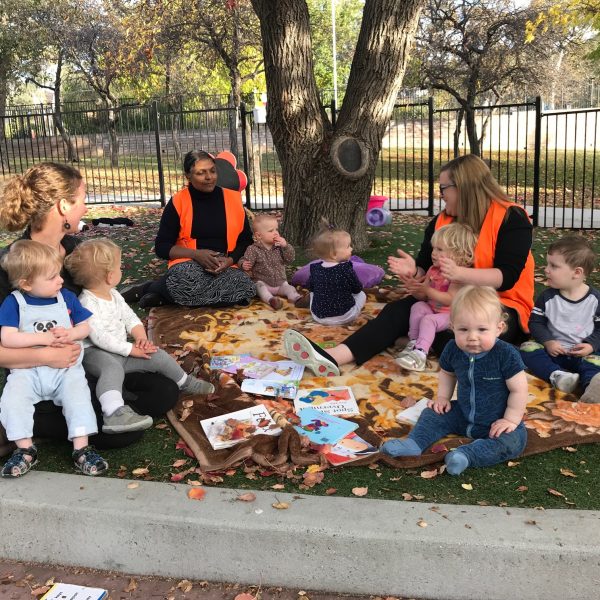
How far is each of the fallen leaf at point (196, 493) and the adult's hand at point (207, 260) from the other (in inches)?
128

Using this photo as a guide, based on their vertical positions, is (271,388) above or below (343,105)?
below

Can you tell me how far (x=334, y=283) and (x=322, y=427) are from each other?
1885 mm

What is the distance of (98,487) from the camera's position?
10.4 feet

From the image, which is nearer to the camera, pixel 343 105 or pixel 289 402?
pixel 289 402

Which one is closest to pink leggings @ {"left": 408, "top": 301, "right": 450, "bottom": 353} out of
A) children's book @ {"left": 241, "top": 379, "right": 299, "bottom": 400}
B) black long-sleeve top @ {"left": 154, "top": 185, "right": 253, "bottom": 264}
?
children's book @ {"left": 241, "top": 379, "right": 299, "bottom": 400}

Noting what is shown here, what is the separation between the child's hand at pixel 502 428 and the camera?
3359 mm

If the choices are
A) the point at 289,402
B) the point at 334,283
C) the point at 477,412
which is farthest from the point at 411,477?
the point at 334,283

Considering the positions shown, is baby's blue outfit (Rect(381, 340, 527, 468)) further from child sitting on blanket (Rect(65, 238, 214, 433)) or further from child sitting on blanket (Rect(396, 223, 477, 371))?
child sitting on blanket (Rect(65, 238, 214, 433))

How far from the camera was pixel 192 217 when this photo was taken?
628cm

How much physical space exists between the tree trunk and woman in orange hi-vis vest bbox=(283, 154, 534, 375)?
119 inches

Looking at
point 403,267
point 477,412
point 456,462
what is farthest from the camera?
point 403,267

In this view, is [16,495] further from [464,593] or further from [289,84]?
[289,84]

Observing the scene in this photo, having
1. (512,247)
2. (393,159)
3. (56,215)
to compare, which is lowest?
(512,247)

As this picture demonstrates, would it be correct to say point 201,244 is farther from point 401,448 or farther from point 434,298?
point 401,448
